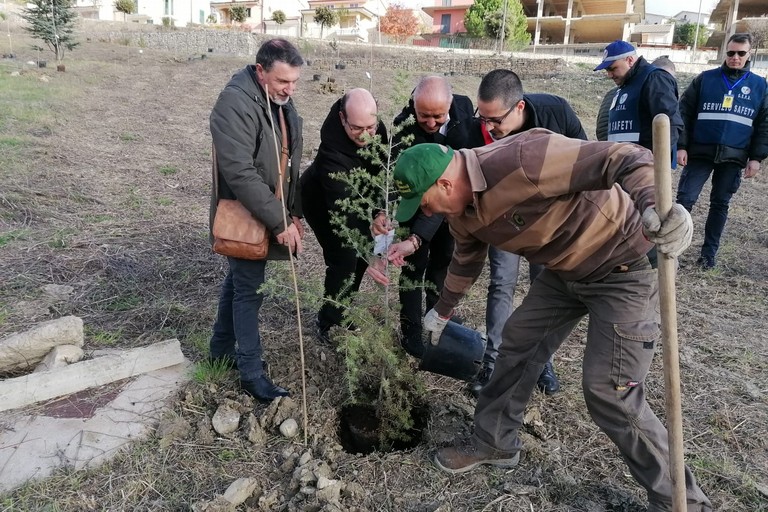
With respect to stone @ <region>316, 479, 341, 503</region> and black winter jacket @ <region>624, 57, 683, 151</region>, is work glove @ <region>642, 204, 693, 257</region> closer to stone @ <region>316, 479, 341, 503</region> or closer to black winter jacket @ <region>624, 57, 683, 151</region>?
stone @ <region>316, 479, 341, 503</region>

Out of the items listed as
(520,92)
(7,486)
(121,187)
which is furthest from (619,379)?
(121,187)

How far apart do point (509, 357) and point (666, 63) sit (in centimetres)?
375

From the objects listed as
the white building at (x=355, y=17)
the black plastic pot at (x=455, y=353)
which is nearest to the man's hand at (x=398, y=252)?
the black plastic pot at (x=455, y=353)

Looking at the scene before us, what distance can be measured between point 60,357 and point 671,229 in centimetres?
314

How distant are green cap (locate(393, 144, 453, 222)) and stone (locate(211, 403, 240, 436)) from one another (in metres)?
1.54

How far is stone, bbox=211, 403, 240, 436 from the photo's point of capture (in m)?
2.68

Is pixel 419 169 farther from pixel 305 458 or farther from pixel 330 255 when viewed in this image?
pixel 330 255

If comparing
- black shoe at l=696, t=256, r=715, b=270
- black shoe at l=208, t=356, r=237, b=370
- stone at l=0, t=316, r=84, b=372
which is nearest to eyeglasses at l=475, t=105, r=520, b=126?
black shoe at l=208, t=356, r=237, b=370

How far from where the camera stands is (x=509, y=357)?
2428mm

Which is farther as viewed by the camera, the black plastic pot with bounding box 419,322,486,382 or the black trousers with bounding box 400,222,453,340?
the black trousers with bounding box 400,222,453,340

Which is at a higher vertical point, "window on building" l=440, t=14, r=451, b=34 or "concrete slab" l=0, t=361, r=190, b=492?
"window on building" l=440, t=14, r=451, b=34

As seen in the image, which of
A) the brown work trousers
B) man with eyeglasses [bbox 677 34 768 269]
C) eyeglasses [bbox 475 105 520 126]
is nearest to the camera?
the brown work trousers

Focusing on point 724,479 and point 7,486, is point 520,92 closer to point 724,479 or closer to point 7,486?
point 724,479

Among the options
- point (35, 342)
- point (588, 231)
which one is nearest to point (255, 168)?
point (588, 231)
